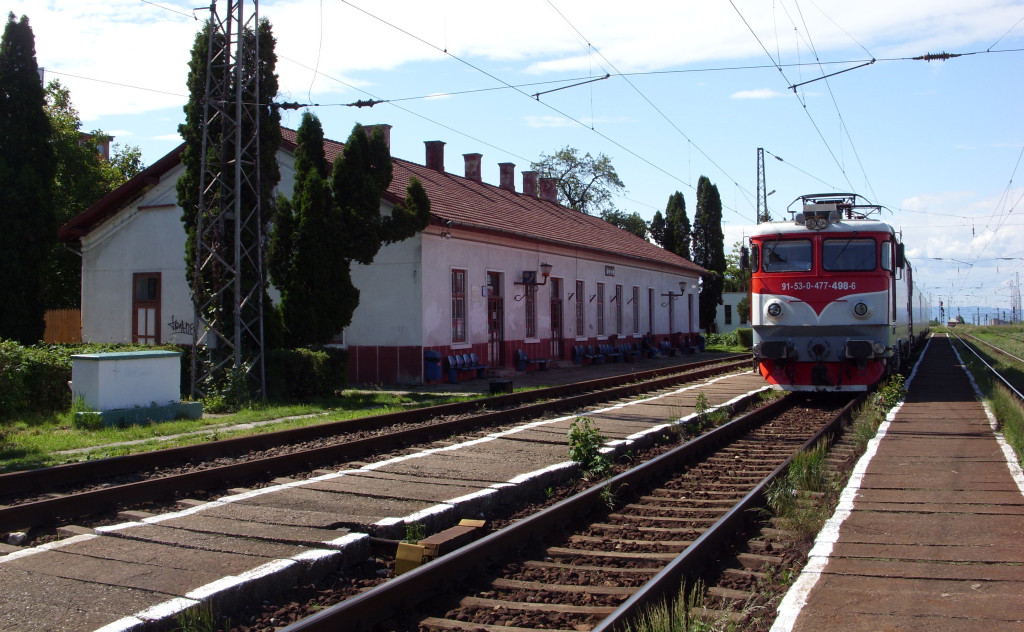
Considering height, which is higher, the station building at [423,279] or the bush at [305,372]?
the station building at [423,279]

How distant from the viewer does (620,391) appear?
1772 centimetres

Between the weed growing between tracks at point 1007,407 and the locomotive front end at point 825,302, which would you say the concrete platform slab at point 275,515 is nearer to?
the weed growing between tracks at point 1007,407

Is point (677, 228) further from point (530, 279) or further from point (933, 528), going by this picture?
point (933, 528)

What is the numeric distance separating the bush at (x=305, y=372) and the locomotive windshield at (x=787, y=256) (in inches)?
333

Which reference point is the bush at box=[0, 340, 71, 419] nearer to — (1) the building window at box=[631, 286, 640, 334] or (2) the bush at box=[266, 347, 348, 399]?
(2) the bush at box=[266, 347, 348, 399]

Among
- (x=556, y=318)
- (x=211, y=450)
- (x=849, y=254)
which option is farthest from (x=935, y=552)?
(x=556, y=318)

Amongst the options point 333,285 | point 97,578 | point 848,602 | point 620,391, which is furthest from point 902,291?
point 97,578

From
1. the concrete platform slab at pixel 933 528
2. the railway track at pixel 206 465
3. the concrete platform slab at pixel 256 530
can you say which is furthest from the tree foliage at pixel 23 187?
the concrete platform slab at pixel 933 528

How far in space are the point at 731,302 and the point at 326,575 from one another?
58.6 meters

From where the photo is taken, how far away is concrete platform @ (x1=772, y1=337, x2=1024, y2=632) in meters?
4.62

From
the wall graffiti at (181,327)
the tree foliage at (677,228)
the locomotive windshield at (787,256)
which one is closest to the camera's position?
the locomotive windshield at (787,256)

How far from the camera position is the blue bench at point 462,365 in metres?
21.5

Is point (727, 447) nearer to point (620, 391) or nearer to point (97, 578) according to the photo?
point (620, 391)

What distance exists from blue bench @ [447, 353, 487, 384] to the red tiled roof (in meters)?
3.33
